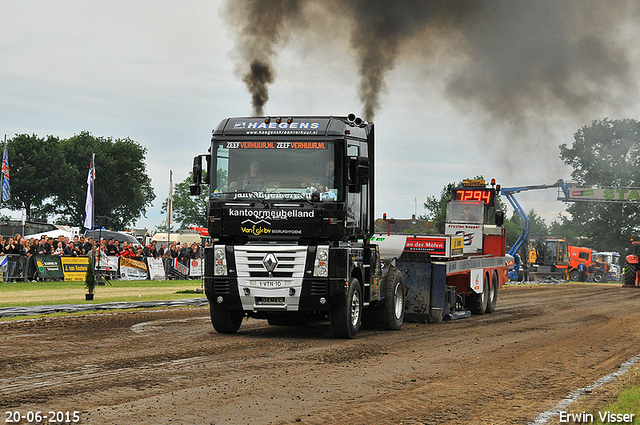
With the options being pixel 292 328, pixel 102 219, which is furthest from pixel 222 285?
pixel 102 219

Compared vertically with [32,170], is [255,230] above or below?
below

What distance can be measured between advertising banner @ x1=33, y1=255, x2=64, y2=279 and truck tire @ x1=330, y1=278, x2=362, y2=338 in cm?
1862

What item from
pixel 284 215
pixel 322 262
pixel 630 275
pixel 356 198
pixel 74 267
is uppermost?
pixel 356 198

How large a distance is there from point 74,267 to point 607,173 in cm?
6233

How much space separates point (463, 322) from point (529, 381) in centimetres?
838

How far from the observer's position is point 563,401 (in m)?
7.89

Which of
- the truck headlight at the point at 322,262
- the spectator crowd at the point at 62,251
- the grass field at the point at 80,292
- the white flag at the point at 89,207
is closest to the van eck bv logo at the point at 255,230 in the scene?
the truck headlight at the point at 322,262

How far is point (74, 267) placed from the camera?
2994 cm

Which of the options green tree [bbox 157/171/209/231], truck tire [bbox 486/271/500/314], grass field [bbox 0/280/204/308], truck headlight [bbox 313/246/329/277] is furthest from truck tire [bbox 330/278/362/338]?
green tree [bbox 157/171/209/231]

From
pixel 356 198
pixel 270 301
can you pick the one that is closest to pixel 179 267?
pixel 356 198

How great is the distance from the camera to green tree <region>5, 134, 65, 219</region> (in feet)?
271

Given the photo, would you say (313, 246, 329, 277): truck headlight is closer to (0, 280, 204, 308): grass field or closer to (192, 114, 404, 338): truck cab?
(192, 114, 404, 338): truck cab

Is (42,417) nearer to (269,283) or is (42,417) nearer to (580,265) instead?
(269,283)

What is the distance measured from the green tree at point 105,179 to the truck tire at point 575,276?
51333mm
